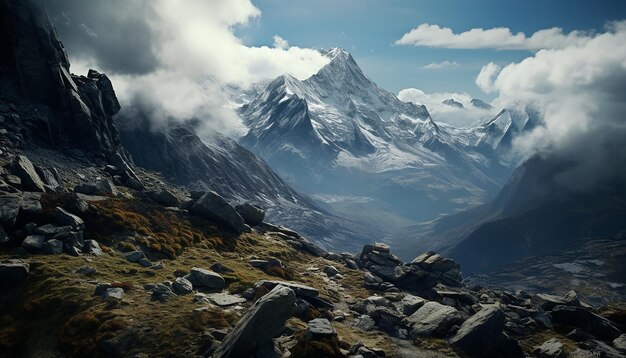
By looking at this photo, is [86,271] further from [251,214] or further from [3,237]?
[251,214]

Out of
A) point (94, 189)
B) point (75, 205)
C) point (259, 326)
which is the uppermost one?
point (94, 189)

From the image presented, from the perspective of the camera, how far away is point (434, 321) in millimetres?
42125

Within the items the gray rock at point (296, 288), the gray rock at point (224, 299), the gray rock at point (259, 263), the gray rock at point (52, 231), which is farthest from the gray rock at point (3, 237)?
the gray rock at point (259, 263)

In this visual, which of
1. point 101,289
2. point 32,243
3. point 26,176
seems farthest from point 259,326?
point 26,176

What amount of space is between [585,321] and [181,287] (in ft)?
149

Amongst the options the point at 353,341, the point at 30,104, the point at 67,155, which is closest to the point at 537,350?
the point at 353,341

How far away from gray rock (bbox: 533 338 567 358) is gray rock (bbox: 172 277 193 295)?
3372 centimetres

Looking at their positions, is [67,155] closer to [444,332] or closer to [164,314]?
[164,314]

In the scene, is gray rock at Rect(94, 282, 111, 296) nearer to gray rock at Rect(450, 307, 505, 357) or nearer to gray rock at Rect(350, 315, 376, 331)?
gray rock at Rect(350, 315, 376, 331)

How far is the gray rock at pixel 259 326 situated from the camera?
27844 mm

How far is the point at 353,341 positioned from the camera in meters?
36.1

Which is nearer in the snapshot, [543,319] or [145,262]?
[145,262]

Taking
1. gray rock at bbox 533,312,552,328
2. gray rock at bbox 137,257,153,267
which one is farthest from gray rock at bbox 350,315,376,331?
gray rock at bbox 137,257,153,267

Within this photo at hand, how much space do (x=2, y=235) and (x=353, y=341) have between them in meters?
34.0
